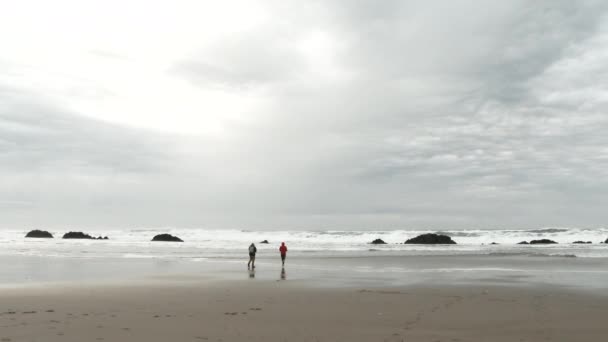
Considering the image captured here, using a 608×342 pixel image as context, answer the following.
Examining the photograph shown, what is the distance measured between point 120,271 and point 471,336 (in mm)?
20734

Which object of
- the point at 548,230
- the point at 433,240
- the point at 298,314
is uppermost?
the point at 548,230

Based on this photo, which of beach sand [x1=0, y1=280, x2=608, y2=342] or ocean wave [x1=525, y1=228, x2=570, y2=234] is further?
ocean wave [x1=525, y1=228, x2=570, y2=234]

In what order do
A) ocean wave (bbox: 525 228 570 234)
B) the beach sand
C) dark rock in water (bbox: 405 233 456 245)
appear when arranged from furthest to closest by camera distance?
ocean wave (bbox: 525 228 570 234) < dark rock in water (bbox: 405 233 456 245) < the beach sand

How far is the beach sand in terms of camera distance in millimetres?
10227

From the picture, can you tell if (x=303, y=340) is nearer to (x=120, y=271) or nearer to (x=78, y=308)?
(x=78, y=308)

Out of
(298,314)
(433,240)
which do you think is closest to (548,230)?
(433,240)

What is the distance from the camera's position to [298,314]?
42.0ft

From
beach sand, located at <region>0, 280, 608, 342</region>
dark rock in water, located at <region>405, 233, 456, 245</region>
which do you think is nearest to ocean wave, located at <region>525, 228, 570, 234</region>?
dark rock in water, located at <region>405, 233, 456, 245</region>

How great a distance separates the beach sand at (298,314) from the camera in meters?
10.2

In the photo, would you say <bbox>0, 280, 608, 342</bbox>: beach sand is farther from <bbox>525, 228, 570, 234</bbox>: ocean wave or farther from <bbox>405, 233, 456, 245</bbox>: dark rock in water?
<bbox>525, 228, 570, 234</bbox>: ocean wave

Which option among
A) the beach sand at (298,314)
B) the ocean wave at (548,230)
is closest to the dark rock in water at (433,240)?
the ocean wave at (548,230)

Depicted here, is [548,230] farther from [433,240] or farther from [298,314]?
[298,314]

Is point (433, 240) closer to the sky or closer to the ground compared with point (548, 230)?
closer to the ground

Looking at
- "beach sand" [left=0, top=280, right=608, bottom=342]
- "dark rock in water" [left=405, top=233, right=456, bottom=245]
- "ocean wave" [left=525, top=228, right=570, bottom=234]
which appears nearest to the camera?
"beach sand" [left=0, top=280, right=608, bottom=342]
